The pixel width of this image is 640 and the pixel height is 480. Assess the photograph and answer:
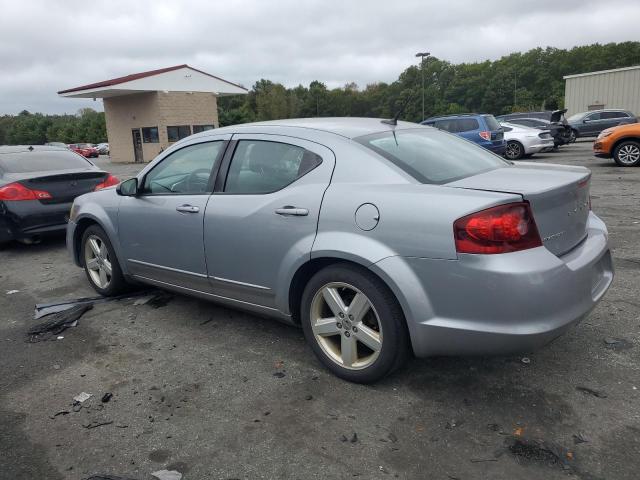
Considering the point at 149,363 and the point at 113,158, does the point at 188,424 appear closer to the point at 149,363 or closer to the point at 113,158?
the point at 149,363

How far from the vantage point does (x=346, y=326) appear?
312 centimetres

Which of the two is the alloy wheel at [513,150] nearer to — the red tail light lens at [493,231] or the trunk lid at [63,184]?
the trunk lid at [63,184]

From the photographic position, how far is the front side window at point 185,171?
156 inches

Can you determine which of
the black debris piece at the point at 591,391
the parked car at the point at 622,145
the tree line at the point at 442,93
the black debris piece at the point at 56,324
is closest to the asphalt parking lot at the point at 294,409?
the black debris piece at the point at 591,391

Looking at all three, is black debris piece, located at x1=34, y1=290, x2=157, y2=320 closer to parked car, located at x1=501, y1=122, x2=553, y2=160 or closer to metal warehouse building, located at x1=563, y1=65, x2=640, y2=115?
parked car, located at x1=501, y1=122, x2=553, y2=160

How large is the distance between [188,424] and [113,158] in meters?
37.9

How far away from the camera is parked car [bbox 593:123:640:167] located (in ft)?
43.0

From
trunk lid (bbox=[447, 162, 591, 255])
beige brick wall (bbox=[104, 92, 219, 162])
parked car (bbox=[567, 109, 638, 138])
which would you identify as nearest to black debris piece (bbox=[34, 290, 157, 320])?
trunk lid (bbox=[447, 162, 591, 255])

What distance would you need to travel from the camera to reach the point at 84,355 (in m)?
3.80

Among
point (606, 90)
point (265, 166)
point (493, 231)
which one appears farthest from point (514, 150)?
point (606, 90)

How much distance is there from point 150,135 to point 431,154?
110 ft

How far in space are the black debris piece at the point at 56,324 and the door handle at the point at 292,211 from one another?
232 centimetres

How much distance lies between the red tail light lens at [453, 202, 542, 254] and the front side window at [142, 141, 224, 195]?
2.03 m

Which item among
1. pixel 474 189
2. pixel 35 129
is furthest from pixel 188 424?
pixel 35 129
